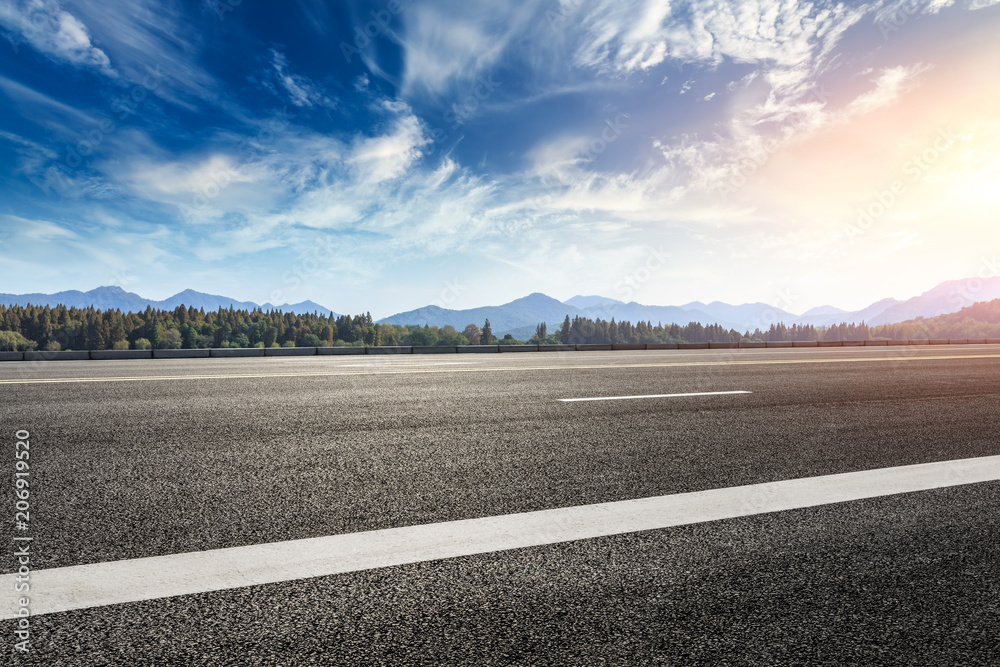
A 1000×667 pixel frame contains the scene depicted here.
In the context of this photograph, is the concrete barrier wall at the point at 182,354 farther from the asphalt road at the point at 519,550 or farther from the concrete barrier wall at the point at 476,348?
the asphalt road at the point at 519,550

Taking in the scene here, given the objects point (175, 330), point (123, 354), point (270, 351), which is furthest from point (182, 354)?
point (175, 330)

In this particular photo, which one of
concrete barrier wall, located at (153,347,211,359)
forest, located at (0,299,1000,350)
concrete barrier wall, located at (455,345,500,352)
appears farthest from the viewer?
forest, located at (0,299,1000,350)

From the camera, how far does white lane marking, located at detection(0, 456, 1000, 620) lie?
1.84 meters

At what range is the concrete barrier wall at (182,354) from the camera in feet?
64.4

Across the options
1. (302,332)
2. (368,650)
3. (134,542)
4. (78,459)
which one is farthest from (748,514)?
(302,332)

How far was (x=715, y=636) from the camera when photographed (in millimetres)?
1632

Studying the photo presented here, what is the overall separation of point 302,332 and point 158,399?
118166 millimetres

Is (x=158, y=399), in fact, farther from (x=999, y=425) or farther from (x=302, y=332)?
(x=302, y=332)

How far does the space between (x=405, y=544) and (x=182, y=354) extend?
2156cm

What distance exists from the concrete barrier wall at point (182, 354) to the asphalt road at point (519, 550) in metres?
15.5

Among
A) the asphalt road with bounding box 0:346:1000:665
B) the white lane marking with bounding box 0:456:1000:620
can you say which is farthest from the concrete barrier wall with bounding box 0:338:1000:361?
the white lane marking with bounding box 0:456:1000:620

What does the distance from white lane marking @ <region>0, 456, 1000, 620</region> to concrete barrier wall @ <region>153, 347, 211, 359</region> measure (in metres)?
20.2

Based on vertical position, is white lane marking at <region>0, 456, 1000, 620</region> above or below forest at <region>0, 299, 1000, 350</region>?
below

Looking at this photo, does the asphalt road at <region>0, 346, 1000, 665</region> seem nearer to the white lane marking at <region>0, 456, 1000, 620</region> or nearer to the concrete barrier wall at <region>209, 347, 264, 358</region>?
the white lane marking at <region>0, 456, 1000, 620</region>
